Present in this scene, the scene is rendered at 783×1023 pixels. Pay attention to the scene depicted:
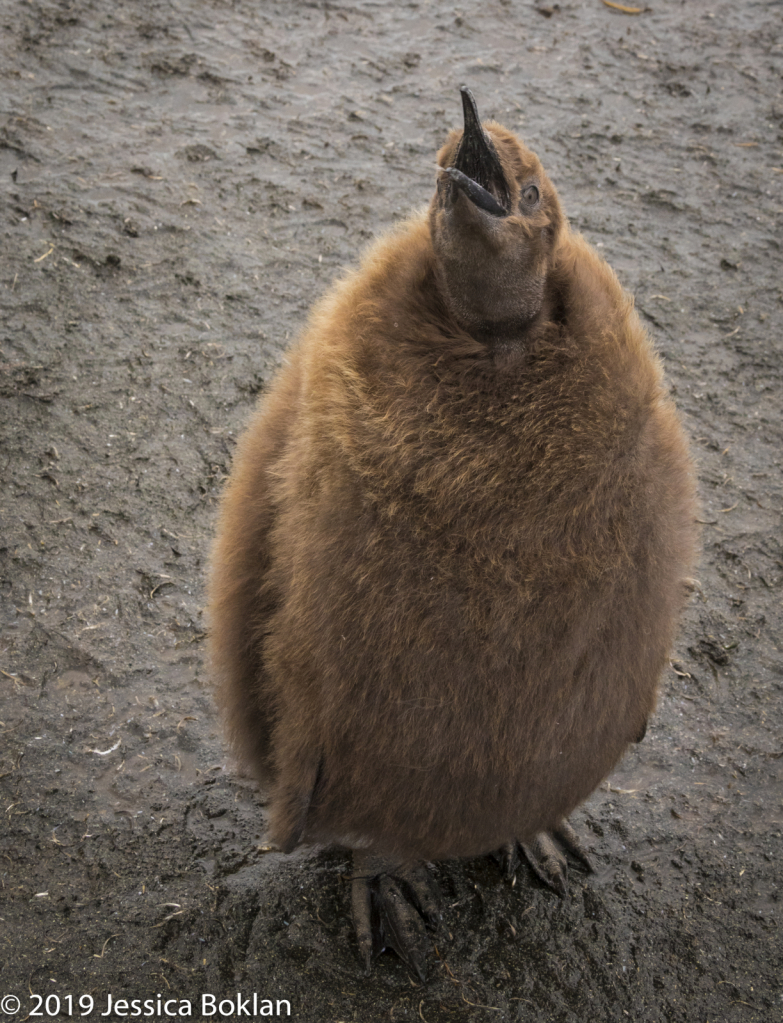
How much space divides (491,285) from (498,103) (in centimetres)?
355

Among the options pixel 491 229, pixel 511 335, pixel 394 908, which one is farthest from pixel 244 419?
pixel 491 229

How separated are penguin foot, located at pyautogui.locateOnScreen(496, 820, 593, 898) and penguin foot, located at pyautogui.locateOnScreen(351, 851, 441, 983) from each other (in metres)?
0.21

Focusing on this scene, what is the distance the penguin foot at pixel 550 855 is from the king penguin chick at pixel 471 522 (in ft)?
1.76

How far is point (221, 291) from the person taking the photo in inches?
137

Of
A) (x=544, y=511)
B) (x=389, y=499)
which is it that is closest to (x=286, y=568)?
(x=389, y=499)

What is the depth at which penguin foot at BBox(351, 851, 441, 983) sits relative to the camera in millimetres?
2066

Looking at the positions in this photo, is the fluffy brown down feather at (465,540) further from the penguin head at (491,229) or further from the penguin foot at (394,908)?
the penguin foot at (394,908)

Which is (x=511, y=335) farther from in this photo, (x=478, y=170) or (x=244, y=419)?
(x=244, y=419)

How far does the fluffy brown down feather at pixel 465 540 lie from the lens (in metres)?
1.47

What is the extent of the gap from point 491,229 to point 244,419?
1.93 metres

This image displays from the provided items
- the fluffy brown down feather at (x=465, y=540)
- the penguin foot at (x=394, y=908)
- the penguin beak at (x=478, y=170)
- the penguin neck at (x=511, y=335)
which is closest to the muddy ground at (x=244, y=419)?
the penguin foot at (x=394, y=908)

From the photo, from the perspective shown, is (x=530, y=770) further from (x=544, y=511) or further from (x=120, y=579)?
(x=120, y=579)

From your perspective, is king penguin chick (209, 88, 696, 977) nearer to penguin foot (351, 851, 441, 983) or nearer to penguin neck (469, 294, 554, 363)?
penguin neck (469, 294, 554, 363)

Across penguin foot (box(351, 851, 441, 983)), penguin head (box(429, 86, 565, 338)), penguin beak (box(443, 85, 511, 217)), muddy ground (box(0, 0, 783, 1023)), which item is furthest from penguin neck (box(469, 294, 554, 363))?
muddy ground (box(0, 0, 783, 1023))
